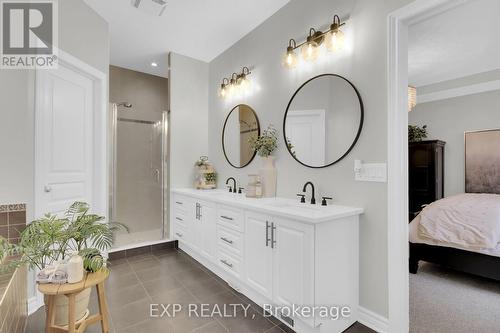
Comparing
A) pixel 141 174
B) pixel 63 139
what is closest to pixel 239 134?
pixel 141 174

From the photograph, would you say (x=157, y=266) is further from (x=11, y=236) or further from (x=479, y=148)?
(x=479, y=148)

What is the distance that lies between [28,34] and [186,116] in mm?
1890

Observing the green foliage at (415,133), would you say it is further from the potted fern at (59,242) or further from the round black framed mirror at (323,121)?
the potted fern at (59,242)

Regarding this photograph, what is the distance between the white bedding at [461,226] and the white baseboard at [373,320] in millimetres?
1486

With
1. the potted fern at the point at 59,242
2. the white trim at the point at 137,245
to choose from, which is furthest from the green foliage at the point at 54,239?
the white trim at the point at 137,245

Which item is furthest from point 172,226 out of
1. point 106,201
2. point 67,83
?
point 67,83

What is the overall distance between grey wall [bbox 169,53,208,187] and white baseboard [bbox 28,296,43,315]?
1.88m

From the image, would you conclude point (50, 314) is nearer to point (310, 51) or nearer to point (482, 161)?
point (310, 51)

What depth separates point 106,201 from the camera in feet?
9.82

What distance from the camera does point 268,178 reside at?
2637mm

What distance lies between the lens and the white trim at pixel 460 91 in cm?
423

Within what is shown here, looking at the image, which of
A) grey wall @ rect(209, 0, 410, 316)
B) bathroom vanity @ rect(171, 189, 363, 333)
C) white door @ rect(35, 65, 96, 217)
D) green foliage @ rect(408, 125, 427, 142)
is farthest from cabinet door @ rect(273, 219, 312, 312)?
green foliage @ rect(408, 125, 427, 142)

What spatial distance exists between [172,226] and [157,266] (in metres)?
0.75

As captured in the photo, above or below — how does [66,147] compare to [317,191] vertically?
above
